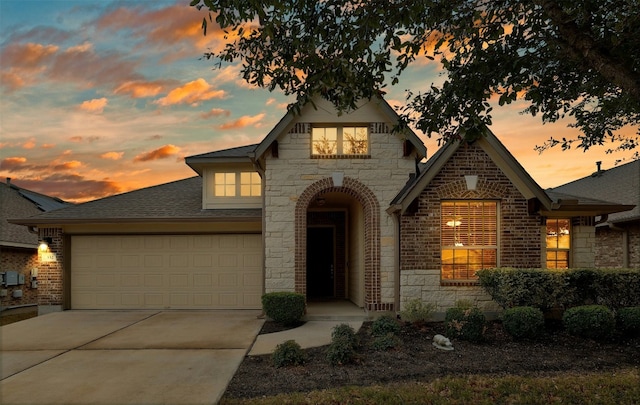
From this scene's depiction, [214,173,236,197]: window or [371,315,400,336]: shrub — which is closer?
[371,315,400,336]: shrub

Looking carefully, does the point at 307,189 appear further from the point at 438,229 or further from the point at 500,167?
the point at 500,167

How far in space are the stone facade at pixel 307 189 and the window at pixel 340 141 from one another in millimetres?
167

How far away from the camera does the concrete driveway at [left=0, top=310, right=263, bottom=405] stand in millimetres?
6598

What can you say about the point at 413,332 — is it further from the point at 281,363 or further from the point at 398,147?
the point at 398,147

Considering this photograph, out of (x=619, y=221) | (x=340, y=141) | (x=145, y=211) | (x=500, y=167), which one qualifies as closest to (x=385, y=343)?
(x=500, y=167)

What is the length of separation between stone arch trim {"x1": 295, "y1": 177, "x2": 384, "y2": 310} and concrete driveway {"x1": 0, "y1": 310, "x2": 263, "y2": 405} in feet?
6.29

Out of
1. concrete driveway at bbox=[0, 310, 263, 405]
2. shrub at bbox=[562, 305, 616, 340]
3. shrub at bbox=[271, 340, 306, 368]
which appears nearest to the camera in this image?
concrete driveway at bbox=[0, 310, 263, 405]

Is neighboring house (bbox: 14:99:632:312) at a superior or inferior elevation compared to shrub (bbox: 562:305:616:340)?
superior

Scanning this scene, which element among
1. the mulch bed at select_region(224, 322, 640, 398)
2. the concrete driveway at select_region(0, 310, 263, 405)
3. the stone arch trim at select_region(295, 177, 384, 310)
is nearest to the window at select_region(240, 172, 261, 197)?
the stone arch trim at select_region(295, 177, 384, 310)

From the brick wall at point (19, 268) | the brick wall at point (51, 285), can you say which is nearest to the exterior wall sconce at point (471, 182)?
the brick wall at point (51, 285)

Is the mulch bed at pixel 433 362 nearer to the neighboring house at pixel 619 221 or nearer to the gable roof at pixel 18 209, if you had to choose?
the neighboring house at pixel 619 221

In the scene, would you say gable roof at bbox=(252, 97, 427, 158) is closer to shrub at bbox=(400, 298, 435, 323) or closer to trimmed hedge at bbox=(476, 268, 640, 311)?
trimmed hedge at bbox=(476, 268, 640, 311)

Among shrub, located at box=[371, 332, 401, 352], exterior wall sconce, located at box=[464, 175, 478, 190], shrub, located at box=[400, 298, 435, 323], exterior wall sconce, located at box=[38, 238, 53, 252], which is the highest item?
exterior wall sconce, located at box=[464, 175, 478, 190]

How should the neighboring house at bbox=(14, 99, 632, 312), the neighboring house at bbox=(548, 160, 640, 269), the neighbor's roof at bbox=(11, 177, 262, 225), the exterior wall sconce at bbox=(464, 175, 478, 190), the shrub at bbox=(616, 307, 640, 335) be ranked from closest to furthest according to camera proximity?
the shrub at bbox=(616, 307, 640, 335), the exterior wall sconce at bbox=(464, 175, 478, 190), the neighboring house at bbox=(14, 99, 632, 312), the neighbor's roof at bbox=(11, 177, 262, 225), the neighboring house at bbox=(548, 160, 640, 269)
